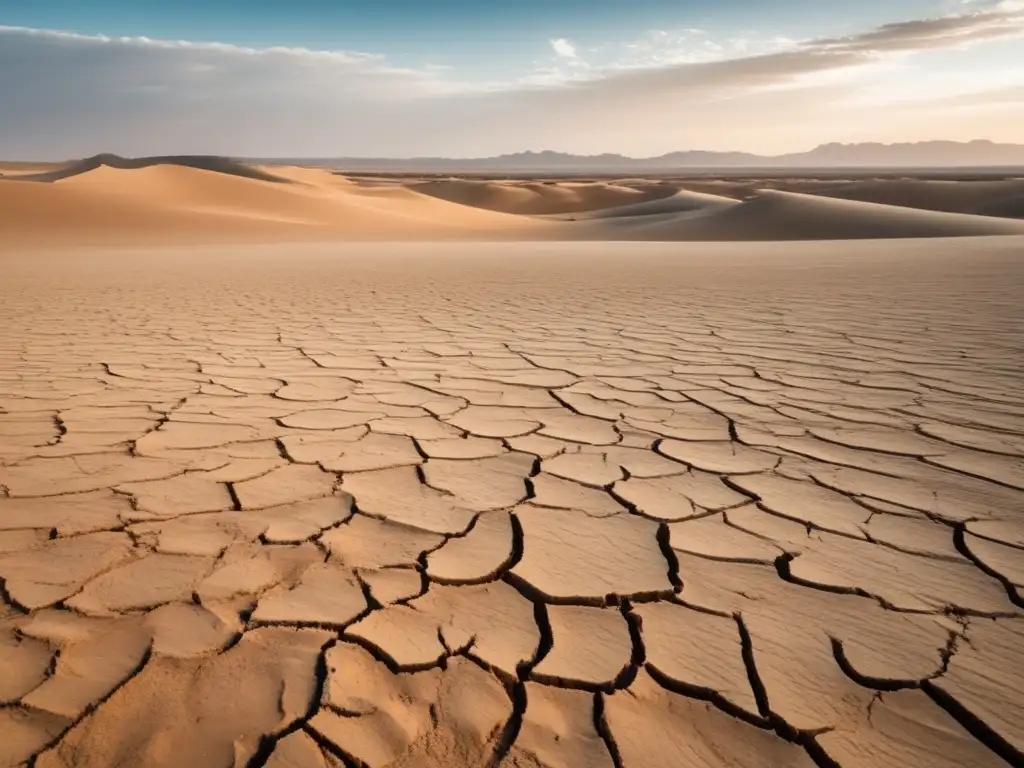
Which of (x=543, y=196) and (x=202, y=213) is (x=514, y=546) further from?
(x=543, y=196)

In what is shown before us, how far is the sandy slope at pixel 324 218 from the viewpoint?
12.6 meters

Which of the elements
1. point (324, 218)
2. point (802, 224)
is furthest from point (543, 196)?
point (802, 224)

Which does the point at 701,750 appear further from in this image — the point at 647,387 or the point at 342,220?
the point at 342,220

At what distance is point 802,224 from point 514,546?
1514 cm

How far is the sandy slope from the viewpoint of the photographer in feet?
41.5

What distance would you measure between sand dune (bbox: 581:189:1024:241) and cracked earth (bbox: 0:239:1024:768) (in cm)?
1151

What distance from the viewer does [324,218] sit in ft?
53.8

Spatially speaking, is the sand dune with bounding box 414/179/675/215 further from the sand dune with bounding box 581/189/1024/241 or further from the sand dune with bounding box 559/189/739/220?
the sand dune with bounding box 581/189/1024/241

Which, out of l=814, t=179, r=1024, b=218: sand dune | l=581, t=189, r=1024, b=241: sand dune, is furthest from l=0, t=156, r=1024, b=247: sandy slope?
l=814, t=179, r=1024, b=218: sand dune

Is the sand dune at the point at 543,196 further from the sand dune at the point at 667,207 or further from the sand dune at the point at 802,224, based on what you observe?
the sand dune at the point at 802,224

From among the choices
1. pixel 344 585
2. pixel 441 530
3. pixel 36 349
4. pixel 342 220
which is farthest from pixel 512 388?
pixel 342 220

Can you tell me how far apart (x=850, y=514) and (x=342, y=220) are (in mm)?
16104

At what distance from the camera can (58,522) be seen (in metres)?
1.56

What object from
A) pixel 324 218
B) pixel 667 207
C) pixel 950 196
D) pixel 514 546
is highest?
pixel 950 196
